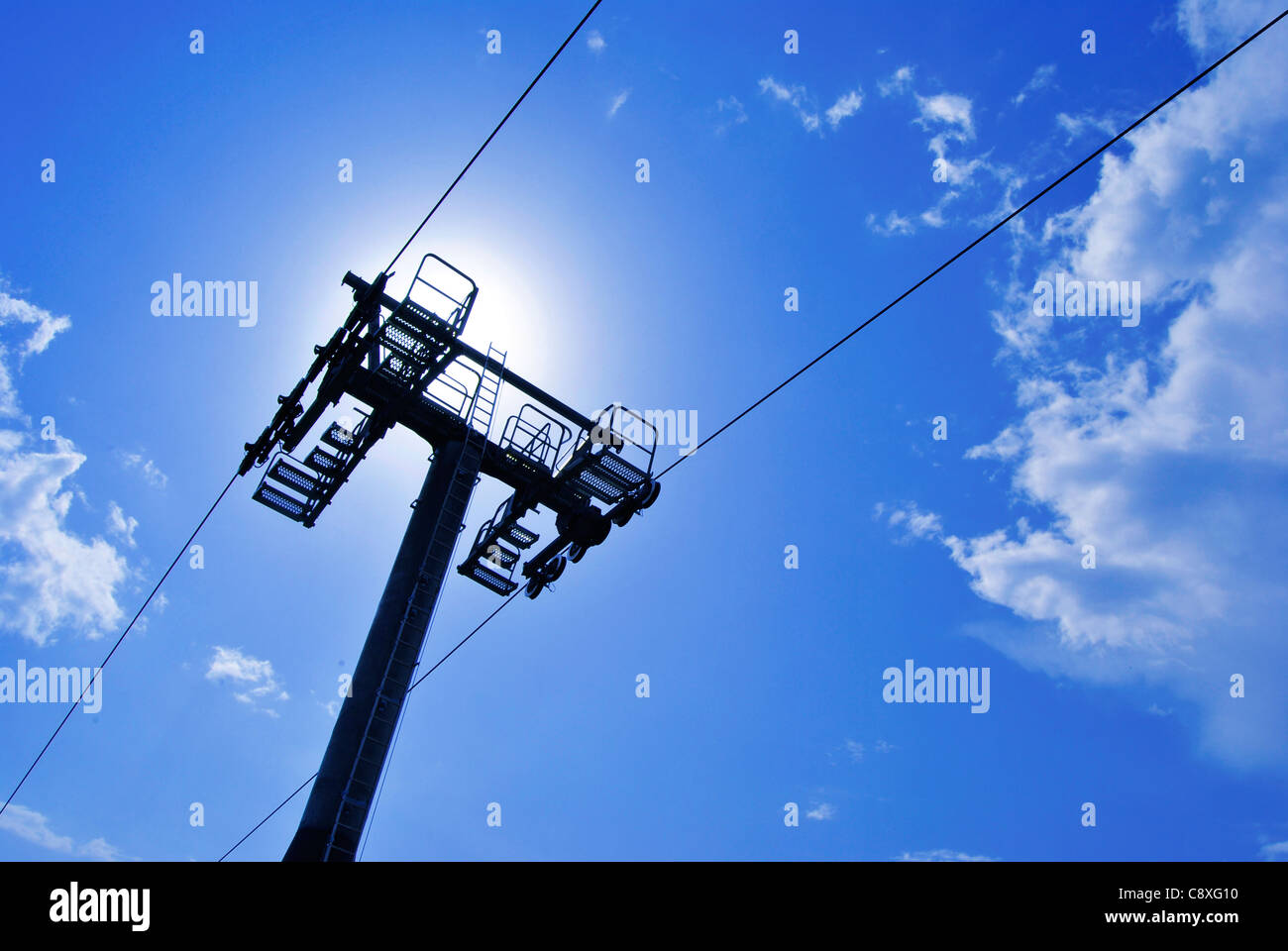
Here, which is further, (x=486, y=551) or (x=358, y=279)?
(x=486, y=551)

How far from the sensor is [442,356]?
14844 mm

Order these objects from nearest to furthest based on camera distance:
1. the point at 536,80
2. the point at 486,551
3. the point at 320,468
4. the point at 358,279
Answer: the point at 536,80 → the point at 358,279 → the point at 320,468 → the point at 486,551

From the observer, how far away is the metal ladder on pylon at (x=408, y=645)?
1194cm

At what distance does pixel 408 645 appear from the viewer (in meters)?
13.4

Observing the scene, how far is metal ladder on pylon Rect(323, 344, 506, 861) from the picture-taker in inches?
470
